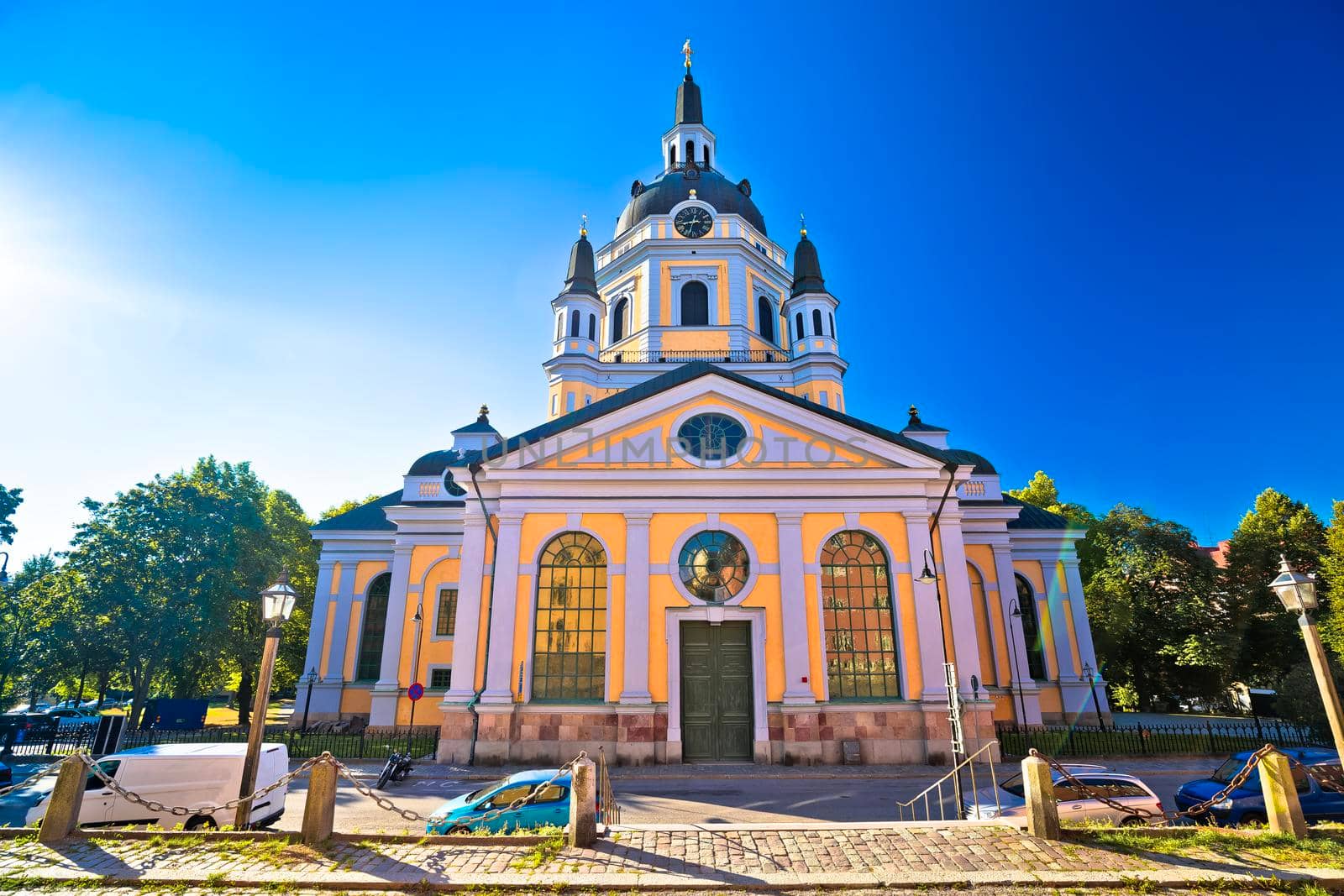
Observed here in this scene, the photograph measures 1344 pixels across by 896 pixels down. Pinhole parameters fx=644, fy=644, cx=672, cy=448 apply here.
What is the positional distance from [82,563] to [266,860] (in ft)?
86.5

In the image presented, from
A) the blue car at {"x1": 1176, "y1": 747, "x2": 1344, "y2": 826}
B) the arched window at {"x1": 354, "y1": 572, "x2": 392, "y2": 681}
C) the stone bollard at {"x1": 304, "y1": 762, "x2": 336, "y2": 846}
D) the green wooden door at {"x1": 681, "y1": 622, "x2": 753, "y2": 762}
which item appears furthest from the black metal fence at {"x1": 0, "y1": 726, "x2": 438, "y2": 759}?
the blue car at {"x1": 1176, "y1": 747, "x2": 1344, "y2": 826}

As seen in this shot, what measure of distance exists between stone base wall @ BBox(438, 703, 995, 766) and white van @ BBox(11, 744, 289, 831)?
6016 millimetres

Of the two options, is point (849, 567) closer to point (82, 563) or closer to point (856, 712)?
point (856, 712)

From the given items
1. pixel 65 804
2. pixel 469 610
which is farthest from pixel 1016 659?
pixel 65 804

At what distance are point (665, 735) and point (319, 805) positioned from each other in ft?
31.3

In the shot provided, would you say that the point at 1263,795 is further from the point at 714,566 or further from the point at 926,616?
the point at 714,566

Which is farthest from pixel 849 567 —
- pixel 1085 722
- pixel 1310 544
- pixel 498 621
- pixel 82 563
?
pixel 1310 544

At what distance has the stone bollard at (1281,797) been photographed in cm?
818

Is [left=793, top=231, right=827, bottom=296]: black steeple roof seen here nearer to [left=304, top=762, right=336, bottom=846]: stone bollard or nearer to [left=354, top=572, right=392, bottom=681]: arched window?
[left=354, top=572, right=392, bottom=681]: arched window

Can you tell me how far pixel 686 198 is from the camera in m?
31.4

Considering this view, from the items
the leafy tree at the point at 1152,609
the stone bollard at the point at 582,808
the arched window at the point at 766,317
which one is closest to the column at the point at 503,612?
the stone bollard at the point at 582,808

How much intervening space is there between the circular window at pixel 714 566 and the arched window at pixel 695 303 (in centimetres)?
1402

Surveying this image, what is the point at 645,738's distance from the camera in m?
15.9

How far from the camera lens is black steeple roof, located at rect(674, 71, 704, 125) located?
121ft
